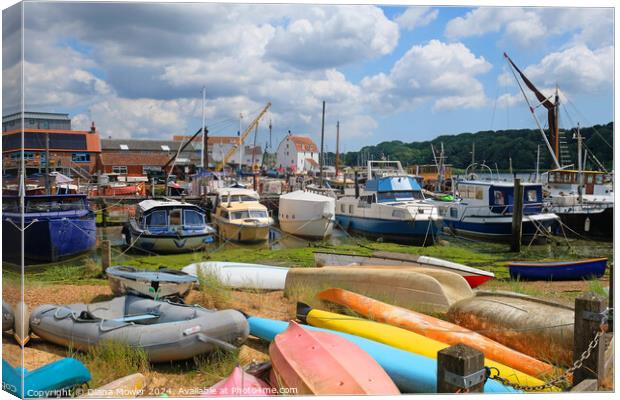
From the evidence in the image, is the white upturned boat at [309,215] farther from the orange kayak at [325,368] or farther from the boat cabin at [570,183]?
the orange kayak at [325,368]

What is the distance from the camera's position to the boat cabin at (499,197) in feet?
66.7

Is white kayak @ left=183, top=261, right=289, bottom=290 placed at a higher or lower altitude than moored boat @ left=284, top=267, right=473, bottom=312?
lower

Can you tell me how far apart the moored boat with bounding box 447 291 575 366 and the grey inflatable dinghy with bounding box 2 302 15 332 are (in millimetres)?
5037

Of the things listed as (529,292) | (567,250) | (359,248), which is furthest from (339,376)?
(567,250)

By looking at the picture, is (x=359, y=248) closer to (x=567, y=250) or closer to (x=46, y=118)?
(x=567, y=250)

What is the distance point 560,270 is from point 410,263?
3.44m

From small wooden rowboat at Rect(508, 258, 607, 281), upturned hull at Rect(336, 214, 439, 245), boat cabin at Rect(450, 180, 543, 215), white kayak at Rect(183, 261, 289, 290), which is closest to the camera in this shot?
white kayak at Rect(183, 261, 289, 290)

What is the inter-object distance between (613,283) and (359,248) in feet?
37.7

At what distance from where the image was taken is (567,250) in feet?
58.1

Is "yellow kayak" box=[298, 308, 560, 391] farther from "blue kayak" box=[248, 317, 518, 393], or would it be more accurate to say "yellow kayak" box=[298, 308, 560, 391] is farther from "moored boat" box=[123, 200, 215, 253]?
"moored boat" box=[123, 200, 215, 253]

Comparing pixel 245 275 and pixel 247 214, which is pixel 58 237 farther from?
Answer: pixel 247 214

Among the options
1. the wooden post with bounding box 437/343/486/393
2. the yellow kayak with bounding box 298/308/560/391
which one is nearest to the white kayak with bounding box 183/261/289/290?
the yellow kayak with bounding box 298/308/560/391

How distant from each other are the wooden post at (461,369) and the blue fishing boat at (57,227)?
19.2ft

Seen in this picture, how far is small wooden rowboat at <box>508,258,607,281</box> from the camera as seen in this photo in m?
11.3
